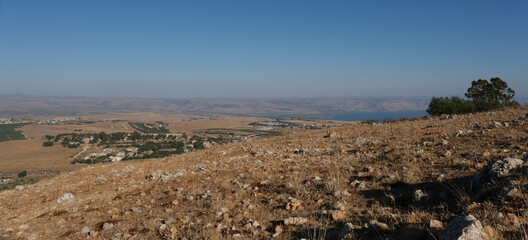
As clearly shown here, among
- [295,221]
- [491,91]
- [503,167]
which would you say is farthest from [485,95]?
[295,221]

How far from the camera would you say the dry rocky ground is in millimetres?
3881

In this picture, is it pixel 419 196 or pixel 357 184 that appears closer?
pixel 419 196

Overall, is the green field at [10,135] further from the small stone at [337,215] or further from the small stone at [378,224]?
the small stone at [378,224]

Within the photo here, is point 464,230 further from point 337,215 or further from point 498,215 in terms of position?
point 337,215

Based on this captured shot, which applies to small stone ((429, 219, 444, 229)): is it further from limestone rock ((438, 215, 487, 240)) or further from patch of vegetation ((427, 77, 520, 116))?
patch of vegetation ((427, 77, 520, 116))

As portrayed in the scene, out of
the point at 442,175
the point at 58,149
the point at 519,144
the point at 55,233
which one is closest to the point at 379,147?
the point at 519,144

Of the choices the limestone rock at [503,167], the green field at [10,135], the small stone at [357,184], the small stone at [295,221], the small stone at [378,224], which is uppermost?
the limestone rock at [503,167]

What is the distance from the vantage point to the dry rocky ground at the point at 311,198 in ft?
12.7

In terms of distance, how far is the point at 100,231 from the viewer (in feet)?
17.5

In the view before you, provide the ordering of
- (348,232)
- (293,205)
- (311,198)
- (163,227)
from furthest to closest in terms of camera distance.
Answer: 1. (311,198)
2. (293,205)
3. (163,227)
4. (348,232)

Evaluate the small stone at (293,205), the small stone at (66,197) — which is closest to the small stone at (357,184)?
the small stone at (293,205)

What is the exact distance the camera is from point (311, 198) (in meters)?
5.76

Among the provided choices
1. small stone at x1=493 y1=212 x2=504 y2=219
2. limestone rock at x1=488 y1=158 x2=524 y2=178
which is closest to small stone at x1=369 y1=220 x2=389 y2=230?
small stone at x1=493 y1=212 x2=504 y2=219

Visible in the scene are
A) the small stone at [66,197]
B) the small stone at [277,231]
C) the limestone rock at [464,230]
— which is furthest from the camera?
the small stone at [66,197]
